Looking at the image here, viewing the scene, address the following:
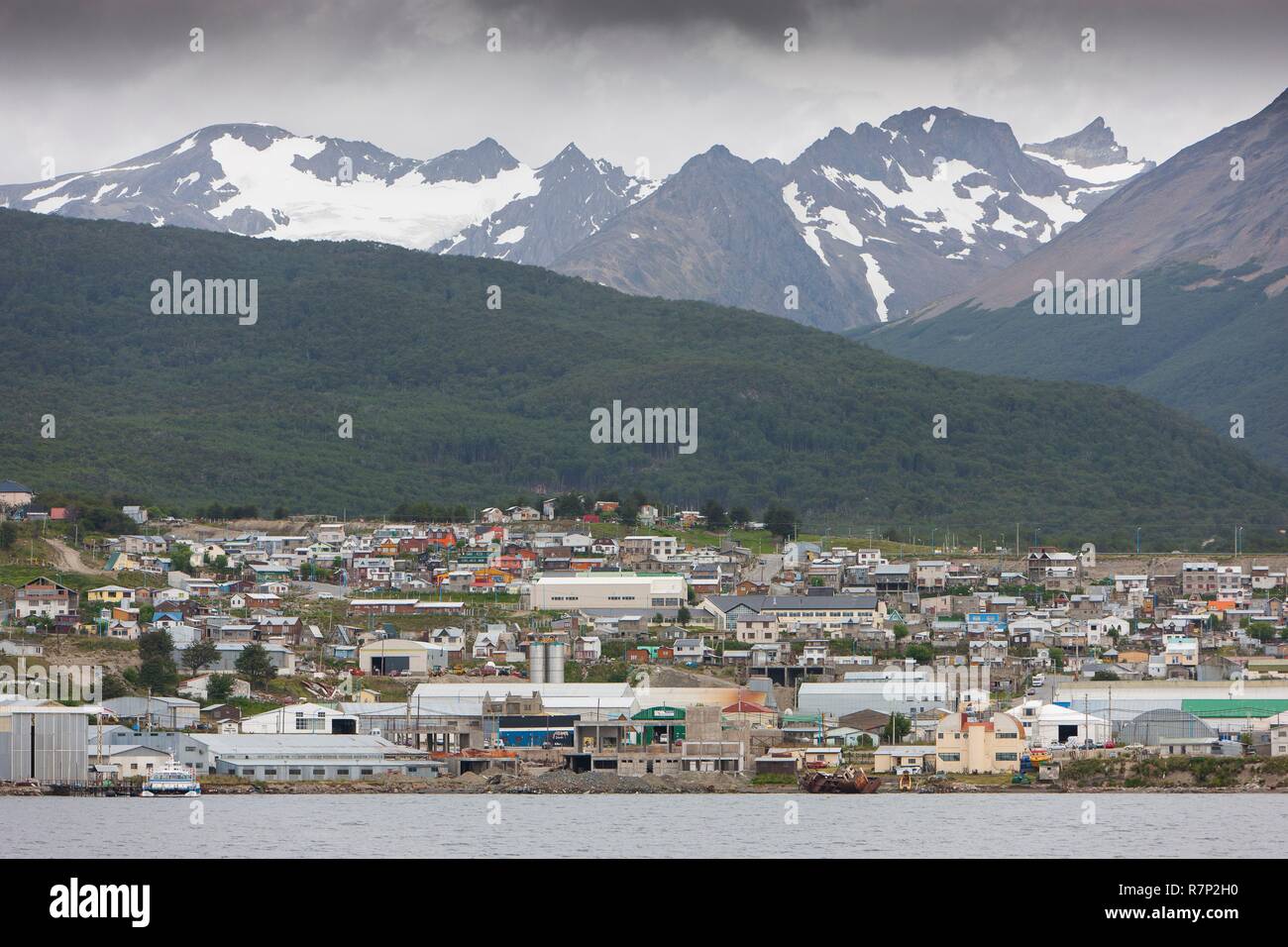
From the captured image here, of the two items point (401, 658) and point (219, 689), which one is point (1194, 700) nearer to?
point (401, 658)

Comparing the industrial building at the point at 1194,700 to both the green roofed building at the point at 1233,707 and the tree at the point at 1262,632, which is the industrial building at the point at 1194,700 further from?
the tree at the point at 1262,632

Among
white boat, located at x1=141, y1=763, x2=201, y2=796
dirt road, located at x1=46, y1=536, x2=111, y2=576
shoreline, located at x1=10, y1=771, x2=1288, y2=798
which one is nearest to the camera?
white boat, located at x1=141, y1=763, x2=201, y2=796

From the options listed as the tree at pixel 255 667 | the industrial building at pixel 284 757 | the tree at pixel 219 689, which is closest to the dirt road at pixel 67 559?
the tree at pixel 255 667

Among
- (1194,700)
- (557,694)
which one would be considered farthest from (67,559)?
(1194,700)

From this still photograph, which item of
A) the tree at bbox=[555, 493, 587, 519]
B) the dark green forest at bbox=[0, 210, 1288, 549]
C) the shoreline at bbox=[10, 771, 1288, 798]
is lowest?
the shoreline at bbox=[10, 771, 1288, 798]

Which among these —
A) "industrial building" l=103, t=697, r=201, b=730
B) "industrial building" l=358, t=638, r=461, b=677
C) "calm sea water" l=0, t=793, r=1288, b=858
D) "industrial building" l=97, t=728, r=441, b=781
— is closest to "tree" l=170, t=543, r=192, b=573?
"industrial building" l=358, t=638, r=461, b=677

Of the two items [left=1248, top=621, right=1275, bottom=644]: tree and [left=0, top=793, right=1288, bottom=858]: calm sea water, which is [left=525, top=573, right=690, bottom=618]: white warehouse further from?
[left=0, top=793, right=1288, bottom=858]: calm sea water
